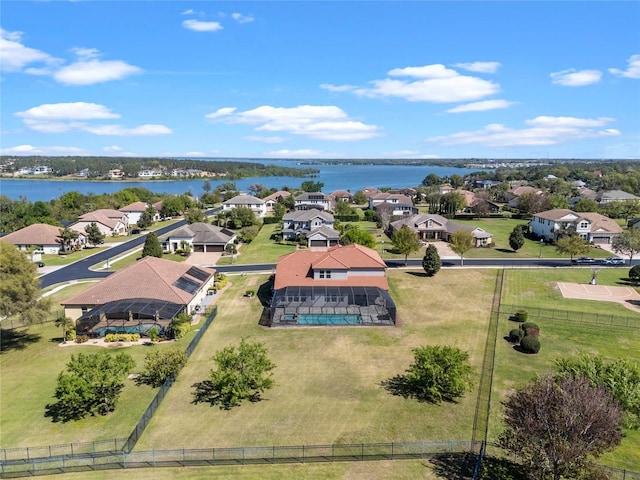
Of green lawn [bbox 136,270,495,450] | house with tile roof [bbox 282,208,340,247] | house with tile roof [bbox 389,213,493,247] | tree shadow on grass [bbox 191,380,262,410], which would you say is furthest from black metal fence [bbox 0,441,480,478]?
house with tile roof [bbox 389,213,493,247]

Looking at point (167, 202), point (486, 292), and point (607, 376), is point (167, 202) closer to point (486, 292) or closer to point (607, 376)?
point (486, 292)

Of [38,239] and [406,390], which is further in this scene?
[38,239]

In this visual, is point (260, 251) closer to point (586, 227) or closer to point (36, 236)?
point (36, 236)

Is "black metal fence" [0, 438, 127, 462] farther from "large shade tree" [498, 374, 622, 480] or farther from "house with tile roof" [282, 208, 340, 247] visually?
"house with tile roof" [282, 208, 340, 247]

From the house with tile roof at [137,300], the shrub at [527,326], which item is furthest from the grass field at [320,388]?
the house with tile roof at [137,300]

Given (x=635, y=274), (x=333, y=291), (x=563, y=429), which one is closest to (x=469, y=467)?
(x=563, y=429)

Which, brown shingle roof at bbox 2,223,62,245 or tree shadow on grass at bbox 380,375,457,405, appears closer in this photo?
tree shadow on grass at bbox 380,375,457,405
